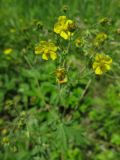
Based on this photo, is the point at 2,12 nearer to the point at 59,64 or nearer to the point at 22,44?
the point at 22,44

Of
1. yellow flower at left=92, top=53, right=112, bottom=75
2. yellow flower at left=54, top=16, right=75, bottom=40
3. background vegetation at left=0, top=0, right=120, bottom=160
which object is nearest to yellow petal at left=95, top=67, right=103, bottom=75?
yellow flower at left=92, top=53, right=112, bottom=75

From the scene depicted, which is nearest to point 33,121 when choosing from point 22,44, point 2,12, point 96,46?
point 96,46

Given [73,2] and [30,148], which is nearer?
[30,148]

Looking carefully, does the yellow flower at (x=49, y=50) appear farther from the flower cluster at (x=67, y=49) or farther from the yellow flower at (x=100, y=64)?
the yellow flower at (x=100, y=64)

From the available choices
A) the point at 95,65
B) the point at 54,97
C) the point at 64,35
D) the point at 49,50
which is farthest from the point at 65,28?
the point at 54,97

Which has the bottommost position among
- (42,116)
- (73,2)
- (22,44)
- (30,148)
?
(30,148)

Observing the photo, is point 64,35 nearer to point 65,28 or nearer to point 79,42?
point 65,28
